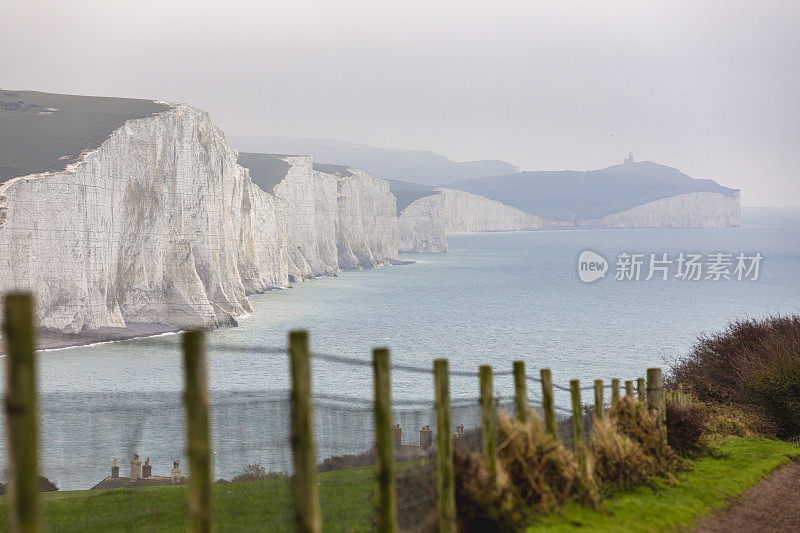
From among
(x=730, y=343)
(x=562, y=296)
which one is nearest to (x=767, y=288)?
(x=562, y=296)

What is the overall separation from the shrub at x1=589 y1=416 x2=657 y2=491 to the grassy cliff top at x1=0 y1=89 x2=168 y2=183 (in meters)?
92.7

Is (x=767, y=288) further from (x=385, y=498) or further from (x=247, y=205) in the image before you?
(x=385, y=498)

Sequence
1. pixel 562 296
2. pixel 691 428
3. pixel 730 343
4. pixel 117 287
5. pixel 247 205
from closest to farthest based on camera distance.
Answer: pixel 691 428
pixel 730 343
pixel 117 287
pixel 247 205
pixel 562 296

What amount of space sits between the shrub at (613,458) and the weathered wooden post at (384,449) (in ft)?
23.7

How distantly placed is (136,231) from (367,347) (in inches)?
1275

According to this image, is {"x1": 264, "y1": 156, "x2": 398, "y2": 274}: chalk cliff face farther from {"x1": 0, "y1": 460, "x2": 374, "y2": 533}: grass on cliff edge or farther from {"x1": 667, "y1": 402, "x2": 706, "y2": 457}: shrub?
{"x1": 667, "y1": 402, "x2": 706, "y2": 457}: shrub

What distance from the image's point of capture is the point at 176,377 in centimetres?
8719

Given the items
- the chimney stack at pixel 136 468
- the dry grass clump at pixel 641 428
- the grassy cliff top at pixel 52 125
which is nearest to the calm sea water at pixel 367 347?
Result: the chimney stack at pixel 136 468

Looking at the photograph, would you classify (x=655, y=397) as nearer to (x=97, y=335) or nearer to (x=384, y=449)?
(x=384, y=449)

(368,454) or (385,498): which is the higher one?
(385,498)

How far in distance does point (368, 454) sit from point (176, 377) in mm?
76952

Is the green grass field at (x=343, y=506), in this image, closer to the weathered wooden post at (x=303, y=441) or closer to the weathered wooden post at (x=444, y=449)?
the weathered wooden post at (x=444, y=449)

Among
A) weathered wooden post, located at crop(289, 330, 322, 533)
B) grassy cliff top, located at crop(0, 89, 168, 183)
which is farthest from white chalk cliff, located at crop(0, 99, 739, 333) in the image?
weathered wooden post, located at crop(289, 330, 322, 533)

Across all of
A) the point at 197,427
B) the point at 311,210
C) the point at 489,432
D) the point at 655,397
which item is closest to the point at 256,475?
the point at 655,397
